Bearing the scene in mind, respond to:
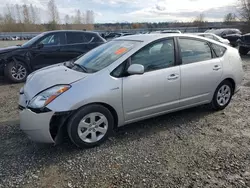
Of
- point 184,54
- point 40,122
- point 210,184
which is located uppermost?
point 184,54

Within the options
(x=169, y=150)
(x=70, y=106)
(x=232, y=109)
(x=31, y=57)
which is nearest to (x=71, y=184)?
(x=70, y=106)

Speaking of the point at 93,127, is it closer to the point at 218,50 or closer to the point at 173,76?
the point at 173,76

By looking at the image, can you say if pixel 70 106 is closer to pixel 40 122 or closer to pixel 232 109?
pixel 40 122

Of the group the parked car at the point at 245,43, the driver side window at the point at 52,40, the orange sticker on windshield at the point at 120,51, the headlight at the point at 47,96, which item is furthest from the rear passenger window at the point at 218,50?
the parked car at the point at 245,43

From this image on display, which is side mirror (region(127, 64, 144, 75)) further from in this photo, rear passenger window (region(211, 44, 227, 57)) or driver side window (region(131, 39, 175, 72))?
rear passenger window (region(211, 44, 227, 57))

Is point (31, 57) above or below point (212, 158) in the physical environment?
above

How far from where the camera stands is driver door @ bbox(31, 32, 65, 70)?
745 cm

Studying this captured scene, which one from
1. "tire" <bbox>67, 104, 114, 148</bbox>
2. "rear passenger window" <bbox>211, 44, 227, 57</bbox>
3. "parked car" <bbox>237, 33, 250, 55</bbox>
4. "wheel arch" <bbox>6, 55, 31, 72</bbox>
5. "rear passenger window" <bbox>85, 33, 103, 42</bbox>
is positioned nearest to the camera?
"tire" <bbox>67, 104, 114, 148</bbox>

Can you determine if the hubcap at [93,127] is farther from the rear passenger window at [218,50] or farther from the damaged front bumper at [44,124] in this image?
the rear passenger window at [218,50]

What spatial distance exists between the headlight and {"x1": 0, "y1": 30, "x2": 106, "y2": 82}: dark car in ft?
15.5

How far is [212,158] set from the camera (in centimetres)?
308

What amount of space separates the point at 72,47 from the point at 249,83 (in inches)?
227

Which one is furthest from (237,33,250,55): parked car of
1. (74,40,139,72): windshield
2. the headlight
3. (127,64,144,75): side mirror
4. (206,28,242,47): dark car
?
the headlight

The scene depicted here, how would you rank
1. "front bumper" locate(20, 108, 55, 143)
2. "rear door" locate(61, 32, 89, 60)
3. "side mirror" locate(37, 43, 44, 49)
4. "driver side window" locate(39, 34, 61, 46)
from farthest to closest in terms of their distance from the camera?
"rear door" locate(61, 32, 89, 60), "driver side window" locate(39, 34, 61, 46), "side mirror" locate(37, 43, 44, 49), "front bumper" locate(20, 108, 55, 143)
